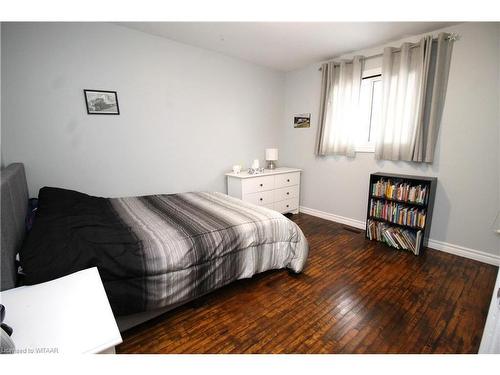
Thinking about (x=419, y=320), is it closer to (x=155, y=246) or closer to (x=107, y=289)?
(x=155, y=246)

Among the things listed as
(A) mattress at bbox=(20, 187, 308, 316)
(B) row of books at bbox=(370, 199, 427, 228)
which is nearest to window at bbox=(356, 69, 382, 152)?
(B) row of books at bbox=(370, 199, 427, 228)

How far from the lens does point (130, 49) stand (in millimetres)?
2613

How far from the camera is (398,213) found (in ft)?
9.06

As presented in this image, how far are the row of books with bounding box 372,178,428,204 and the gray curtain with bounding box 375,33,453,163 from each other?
13.2 inches

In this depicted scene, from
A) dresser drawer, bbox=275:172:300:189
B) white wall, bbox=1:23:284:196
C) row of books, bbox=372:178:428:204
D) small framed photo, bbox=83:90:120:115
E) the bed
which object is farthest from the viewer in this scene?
dresser drawer, bbox=275:172:300:189

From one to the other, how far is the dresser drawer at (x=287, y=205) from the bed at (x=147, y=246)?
1.44 m

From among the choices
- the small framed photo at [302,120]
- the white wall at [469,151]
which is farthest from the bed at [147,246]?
the small framed photo at [302,120]

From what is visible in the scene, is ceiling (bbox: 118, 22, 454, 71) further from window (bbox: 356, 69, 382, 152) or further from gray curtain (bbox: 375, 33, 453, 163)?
window (bbox: 356, 69, 382, 152)

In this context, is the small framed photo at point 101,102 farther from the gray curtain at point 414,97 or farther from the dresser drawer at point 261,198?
the gray curtain at point 414,97

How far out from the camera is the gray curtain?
250 cm

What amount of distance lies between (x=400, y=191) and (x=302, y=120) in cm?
190

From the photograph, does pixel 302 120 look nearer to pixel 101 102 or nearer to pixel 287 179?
pixel 287 179
